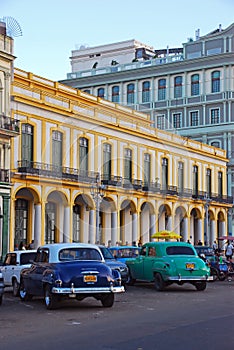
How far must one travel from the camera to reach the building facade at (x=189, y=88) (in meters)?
73.6

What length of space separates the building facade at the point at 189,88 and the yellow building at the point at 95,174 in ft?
40.0

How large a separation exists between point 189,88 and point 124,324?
64942 mm

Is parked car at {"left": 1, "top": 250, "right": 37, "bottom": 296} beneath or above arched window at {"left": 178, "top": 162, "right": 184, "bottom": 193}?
beneath

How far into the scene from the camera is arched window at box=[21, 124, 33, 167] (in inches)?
1565

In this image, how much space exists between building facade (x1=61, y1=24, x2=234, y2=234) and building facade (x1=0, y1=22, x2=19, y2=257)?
35.7 metres

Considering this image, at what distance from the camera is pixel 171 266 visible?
2072cm

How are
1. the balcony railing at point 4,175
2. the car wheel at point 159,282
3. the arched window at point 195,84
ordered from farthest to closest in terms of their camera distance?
the arched window at point 195,84, the balcony railing at point 4,175, the car wheel at point 159,282

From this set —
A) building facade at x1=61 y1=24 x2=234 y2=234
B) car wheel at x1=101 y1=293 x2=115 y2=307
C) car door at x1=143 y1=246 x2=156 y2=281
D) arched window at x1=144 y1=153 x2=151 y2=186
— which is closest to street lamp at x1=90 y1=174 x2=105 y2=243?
arched window at x1=144 y1=153 x2=151 y2=186

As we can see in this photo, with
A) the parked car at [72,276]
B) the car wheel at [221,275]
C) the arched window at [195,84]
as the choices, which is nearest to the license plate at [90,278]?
the parked car at [72,276]

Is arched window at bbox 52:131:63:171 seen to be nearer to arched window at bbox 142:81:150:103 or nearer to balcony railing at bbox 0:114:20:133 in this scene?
balcony railing at bbox 0:114:20:133

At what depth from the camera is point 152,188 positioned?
170ft

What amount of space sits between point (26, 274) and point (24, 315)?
2.77 metres

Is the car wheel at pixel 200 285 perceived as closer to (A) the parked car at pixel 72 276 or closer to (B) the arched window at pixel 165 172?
(A) the parked car at pixel 72 276

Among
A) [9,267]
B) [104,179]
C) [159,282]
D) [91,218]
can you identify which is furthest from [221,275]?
[104,179]
